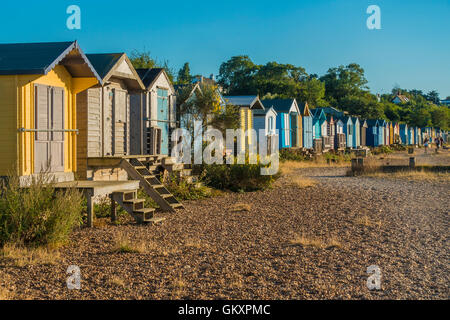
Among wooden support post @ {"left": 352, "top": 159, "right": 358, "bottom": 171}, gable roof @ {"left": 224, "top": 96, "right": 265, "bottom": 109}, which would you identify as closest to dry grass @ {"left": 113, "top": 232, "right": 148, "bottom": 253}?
wooden support post @ {"left": 352, "top": 159, "right": 358, "bottom": 171}

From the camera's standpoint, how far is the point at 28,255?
6.38m

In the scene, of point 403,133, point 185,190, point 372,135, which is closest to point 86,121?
point 185,190

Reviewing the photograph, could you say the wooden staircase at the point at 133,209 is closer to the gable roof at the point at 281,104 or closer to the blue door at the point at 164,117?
the blue door at the point at 164,117

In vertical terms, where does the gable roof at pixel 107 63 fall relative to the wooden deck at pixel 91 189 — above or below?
above

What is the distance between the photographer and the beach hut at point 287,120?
3041cm

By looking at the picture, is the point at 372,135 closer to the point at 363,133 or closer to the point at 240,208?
the point at 363,133

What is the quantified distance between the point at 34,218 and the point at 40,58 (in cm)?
333

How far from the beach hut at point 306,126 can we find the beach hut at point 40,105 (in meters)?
25.0

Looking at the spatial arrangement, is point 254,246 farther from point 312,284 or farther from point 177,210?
point 177,210

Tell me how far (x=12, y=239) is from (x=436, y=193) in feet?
39.4

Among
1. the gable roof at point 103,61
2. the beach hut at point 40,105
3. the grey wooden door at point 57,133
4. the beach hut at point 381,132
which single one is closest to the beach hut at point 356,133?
the beach hut at point 381,132
